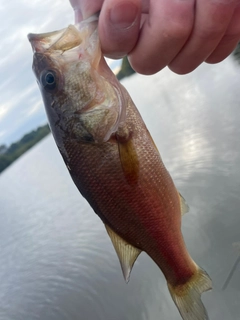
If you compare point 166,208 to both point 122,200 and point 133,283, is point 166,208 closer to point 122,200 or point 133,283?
point 122,200

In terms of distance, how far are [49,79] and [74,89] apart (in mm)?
137

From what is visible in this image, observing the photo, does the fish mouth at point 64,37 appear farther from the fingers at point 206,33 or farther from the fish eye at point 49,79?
the fingers at point 206,33

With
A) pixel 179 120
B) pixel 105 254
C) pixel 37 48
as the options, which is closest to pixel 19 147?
pixel 179 120

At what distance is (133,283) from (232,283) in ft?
6.48

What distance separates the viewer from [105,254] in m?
8.04

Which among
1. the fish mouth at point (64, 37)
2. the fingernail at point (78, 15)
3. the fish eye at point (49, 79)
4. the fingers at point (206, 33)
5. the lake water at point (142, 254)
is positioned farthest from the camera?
the lake water at point (142, 254)

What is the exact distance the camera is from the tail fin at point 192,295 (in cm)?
192

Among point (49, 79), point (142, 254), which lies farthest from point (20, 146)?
point (49, 79)

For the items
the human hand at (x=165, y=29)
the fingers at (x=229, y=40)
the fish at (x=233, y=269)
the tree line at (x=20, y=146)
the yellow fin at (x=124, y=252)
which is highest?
the human hand at (x=165, y=29)

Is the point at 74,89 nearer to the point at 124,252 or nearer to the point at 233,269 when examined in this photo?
the point at 124,252

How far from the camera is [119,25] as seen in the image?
4.27 feet

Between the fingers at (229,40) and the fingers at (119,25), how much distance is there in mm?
379

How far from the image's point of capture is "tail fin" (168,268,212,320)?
192 cm

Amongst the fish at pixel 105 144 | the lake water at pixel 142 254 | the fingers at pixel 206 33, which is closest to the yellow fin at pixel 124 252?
the fish at pixel 105 144
